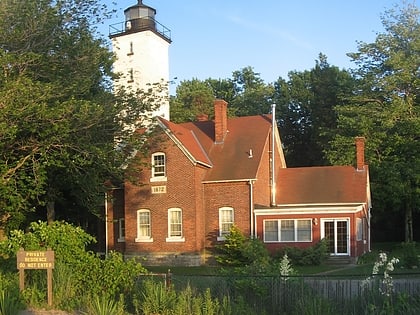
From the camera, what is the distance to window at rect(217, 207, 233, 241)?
103ft

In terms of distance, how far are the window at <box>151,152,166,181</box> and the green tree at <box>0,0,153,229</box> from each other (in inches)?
228

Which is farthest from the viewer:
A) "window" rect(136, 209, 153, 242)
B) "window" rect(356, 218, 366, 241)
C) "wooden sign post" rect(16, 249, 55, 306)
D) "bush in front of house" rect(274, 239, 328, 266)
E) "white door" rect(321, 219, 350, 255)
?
"window" rect(136, 209, 153, 242)

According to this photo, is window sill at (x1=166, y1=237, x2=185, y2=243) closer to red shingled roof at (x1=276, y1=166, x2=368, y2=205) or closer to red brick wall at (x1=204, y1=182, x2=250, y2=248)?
red brick wall at (x1=204, y1=182, x2=250, y2=248)

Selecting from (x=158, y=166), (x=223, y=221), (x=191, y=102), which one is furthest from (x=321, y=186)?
(x=191, y=102)

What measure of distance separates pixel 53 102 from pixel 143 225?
14.3 meters

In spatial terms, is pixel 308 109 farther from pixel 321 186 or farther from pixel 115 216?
pixel 115 216

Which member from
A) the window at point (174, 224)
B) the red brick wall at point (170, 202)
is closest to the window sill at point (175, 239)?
the window at point (174, 224)

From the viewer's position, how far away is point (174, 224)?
103ft

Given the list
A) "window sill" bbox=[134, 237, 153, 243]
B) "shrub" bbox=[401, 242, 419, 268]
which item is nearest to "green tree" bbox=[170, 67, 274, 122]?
"window sill" bbox=[134, 237, 153, 243]

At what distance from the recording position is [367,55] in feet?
149

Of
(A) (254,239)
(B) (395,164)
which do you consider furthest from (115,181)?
(B) (395,164)

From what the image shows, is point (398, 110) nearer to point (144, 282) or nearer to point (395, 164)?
point (395, 164)

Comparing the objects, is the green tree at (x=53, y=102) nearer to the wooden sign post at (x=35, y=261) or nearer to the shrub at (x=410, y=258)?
the wooden sign post at (x=35, y=261)

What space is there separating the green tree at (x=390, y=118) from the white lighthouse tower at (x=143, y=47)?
46.6 feet
